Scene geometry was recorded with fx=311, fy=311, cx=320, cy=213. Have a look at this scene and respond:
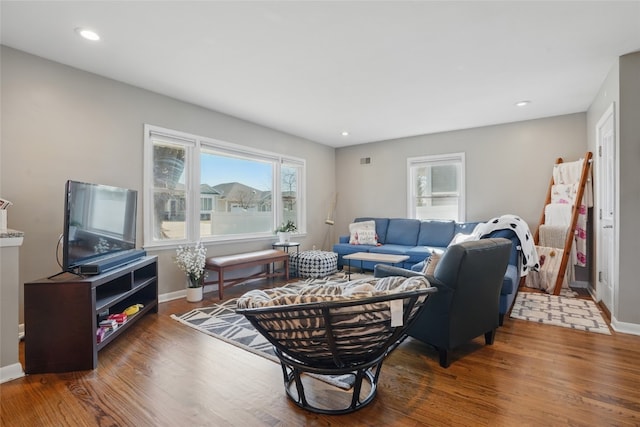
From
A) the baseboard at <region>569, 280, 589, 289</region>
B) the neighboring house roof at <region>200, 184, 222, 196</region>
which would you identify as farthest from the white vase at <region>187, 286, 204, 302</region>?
the baseboard at <region>569, 280, 589, 289</region>

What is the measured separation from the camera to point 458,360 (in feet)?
7.51

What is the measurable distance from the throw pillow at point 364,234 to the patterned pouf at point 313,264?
62cm

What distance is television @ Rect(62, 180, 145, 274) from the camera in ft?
7.64

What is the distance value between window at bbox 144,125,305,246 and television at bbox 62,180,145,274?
534mm

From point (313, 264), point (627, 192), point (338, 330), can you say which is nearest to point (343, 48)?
point (338, 330)

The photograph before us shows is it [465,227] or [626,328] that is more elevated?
[465,227]

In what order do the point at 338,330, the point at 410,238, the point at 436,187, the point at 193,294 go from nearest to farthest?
the point at 338,330 → the point at 193,294 → the point at 410,238 → the point at 436,187

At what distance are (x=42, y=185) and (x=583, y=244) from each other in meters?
6.35

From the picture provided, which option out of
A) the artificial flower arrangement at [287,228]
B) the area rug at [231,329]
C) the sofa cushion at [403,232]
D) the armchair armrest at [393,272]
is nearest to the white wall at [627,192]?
the armchair armrest at [393,272]

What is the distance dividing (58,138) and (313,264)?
11.5ft

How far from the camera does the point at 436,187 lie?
18.9 feet

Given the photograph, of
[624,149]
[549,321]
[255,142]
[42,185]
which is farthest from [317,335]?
[255,142]

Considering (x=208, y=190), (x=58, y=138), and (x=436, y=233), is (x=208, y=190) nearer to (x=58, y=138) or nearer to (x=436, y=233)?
(x=58, y=138)

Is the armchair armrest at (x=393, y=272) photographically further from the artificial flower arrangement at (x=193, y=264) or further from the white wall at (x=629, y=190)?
the artificial flower arrangement at (x=193, y=264)
